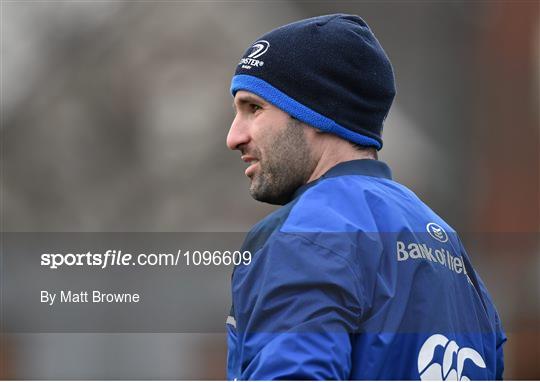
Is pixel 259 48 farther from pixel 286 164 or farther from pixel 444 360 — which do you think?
pixel 444 360

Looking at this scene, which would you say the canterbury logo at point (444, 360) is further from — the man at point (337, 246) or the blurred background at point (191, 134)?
the blurred background at point (191, 134)

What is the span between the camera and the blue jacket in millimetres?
1146

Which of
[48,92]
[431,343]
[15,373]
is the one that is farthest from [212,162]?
[431,343]

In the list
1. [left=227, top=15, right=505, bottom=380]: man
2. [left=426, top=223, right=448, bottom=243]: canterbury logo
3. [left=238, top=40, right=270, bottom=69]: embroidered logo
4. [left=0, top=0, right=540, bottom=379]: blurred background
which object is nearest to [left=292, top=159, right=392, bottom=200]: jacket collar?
[left=227, top=15, right=505, bottom=380]: man

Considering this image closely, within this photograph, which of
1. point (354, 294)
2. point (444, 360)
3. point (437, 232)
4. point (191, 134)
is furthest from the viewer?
point (191, 134)

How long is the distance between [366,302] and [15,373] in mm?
2273

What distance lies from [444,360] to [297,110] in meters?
0.48

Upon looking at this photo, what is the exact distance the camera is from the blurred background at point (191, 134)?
10.5 feet

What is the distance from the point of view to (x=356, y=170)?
1419 millimetres

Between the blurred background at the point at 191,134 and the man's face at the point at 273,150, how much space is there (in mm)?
1658

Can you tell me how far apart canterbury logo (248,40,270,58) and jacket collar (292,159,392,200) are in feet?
0.82

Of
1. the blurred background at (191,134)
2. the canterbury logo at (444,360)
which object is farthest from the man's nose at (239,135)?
the blurred background at (191,134)

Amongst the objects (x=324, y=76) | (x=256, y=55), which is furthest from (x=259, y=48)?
(x=324, y=76)

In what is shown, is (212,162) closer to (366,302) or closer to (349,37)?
(349,37)
